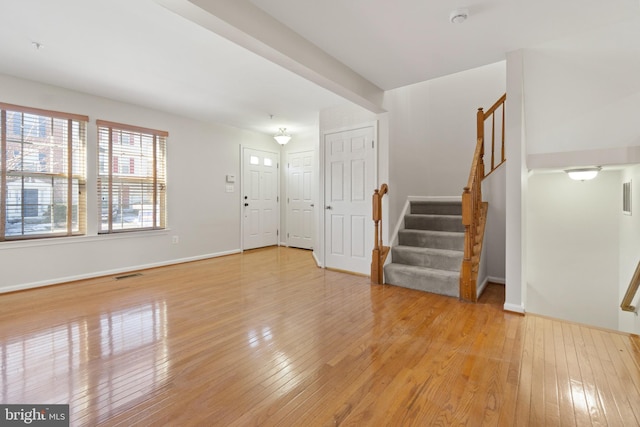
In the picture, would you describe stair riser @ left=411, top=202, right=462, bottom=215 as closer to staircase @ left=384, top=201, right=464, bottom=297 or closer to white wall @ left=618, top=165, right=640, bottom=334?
staircase @ left=384, top=201, right=464, bottom=297

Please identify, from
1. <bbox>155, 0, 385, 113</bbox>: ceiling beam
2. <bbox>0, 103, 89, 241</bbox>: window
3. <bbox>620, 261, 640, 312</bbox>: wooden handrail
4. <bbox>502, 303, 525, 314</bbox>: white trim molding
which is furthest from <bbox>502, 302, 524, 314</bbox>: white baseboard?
<bbox>0, 103, 89, 241</bbox>: window

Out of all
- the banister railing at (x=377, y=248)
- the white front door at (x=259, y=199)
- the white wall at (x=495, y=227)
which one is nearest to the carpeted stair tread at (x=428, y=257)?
the banister railing at (x=377, y=248)

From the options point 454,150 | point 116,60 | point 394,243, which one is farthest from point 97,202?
point 454,150

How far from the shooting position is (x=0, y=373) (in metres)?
1.88

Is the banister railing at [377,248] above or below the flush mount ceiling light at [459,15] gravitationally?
below

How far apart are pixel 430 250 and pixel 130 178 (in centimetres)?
460

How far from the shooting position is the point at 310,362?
2014 millimetres

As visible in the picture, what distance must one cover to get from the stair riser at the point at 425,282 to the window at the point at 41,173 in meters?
4.34

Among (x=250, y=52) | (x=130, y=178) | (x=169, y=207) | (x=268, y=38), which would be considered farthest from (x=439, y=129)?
(x=130, y=178)

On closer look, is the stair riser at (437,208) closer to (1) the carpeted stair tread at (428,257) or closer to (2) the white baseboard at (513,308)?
(1) the carpeted stair tread at (428,257)

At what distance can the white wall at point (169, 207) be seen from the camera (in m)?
3.66

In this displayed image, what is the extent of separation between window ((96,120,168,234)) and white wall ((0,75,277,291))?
0.11m

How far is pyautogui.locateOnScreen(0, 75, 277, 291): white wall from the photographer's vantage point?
3658mm

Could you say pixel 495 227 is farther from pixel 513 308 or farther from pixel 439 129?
pixel 439 129
